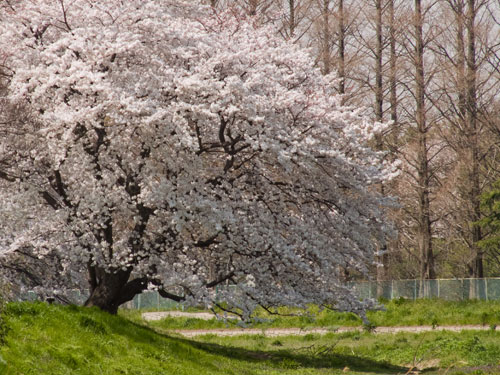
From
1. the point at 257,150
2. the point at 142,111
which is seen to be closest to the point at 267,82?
the point at 257,150

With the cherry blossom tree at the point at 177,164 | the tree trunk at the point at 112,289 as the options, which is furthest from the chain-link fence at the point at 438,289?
the tree trunk at the point at 112,289

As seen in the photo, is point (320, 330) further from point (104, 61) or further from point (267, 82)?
point (104, 61)

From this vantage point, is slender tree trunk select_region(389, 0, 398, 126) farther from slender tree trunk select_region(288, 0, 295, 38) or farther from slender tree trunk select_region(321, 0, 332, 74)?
slender tree trunk select_region(288, 0, 295, 38)

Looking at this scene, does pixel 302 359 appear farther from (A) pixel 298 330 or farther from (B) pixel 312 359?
(A) pixel 298 330

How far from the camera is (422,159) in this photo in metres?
33.4

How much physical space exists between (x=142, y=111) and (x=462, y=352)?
9072 millimetres

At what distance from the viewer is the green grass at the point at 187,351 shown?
10.1m

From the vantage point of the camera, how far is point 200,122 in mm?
15250

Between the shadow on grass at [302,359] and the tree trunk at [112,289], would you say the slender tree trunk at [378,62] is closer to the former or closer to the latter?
the shadow on grass at [302,359]

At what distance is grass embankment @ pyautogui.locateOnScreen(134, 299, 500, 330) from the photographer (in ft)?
80.3

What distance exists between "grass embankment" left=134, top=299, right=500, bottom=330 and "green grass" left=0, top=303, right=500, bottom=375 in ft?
11.3

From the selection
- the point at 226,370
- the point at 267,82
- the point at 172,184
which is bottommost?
the point at 226,370

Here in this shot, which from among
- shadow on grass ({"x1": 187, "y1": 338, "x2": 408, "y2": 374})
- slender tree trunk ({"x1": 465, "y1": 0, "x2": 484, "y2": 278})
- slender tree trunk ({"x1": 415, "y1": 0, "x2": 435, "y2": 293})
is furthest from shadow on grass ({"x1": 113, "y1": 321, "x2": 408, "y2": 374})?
slender tree trunk ({"x1": 465, "y1": 0, "x2": 484, "y2": 278})

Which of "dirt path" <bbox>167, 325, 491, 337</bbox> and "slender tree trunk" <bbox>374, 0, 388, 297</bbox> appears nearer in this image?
"dirt path" <bbox>167, 325, 491, 337</bbox>
